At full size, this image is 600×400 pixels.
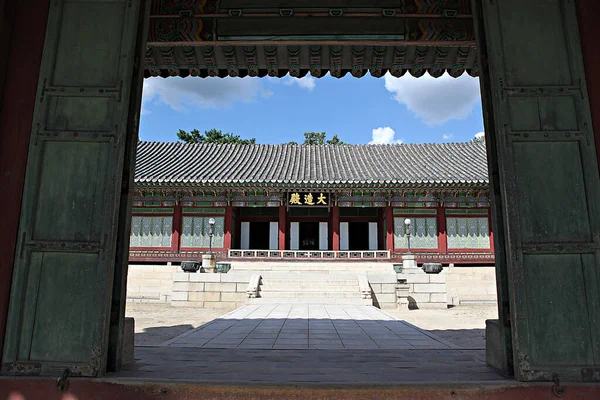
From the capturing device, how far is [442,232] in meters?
17.3

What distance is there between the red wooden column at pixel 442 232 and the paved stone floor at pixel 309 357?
11.1m

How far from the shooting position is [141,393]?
251 cm

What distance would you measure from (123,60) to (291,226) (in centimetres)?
1662

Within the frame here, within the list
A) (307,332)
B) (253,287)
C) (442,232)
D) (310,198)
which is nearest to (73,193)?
(307,332)

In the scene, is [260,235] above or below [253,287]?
above

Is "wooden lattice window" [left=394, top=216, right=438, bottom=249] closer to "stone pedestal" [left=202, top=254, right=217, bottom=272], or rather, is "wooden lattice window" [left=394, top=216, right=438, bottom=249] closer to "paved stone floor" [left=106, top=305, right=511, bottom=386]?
"stone pedestal" [left=202, top=254, right=217, bottom=272]

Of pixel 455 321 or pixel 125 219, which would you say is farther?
pixel 455 321

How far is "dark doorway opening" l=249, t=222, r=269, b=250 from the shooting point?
19.8 m

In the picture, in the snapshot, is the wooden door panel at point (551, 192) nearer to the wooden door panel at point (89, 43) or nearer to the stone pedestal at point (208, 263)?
the wooden door panel at point (89, 43)

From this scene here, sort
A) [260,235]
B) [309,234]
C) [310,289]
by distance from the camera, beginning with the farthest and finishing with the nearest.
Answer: [309,234] → [260,235] → [310,289]

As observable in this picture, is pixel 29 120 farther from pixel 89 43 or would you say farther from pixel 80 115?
pixel 89 43

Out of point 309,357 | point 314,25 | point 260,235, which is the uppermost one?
point 314,25

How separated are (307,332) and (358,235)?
14.0m

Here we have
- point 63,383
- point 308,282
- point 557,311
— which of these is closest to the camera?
point 63,383
